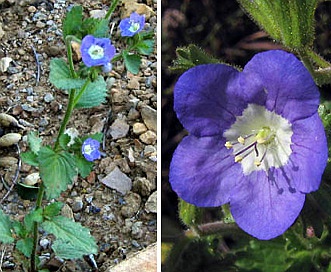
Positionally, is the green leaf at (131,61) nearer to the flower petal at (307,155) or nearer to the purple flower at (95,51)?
the purple flower at (95,51)

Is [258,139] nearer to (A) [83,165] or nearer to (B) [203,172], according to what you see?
(B) [203,172]

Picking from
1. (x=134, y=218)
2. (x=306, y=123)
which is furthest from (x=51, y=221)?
(x=306, y=123)

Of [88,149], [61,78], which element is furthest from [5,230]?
[61,78]

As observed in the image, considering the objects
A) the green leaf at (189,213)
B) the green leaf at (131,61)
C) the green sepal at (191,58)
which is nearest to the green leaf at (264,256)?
the green leaf at (189,213)

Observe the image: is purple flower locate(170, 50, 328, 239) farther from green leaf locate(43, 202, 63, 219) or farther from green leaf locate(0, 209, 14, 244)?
green leaf locate(0, 209, 14, 244)

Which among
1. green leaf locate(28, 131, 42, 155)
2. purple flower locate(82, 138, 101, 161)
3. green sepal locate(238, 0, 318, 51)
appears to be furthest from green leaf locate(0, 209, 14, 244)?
green sepal locate(238, 0, 318, 51)

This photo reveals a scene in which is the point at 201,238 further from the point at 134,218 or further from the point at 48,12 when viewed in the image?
the point at 48,12

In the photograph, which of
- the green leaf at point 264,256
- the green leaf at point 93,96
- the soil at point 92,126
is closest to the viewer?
the green leaf at point 93,96
